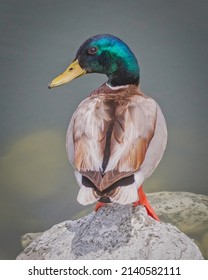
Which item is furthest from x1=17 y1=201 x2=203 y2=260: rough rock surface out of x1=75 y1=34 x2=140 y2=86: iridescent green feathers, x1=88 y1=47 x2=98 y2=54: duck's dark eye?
x1=88 y1=47 x2=98 y2=54: duck's dark eye

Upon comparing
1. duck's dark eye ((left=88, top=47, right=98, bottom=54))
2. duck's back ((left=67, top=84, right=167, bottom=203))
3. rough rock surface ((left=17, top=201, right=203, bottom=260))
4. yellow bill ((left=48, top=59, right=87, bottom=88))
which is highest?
duck's dark eye ((left=88, top=47, right=98, bottom=54))

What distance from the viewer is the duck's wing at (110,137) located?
2498 mm

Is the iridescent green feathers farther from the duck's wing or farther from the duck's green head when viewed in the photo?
the duck's wing

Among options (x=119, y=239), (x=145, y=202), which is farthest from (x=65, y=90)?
(x=119, y=239)

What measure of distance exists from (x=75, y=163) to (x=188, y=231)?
0.82 m

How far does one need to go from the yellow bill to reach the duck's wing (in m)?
0.16

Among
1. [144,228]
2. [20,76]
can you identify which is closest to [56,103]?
[20,76]

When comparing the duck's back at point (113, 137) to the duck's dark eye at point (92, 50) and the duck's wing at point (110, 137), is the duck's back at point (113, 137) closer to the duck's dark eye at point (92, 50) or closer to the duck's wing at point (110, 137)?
the duck's wing at point (110, 137)

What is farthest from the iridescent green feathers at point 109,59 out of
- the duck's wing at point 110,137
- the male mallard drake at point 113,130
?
the duck's wing at point 110,137

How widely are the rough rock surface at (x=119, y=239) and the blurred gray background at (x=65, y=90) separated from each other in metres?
0.37

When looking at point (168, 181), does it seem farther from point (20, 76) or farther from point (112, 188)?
point (20, 76)

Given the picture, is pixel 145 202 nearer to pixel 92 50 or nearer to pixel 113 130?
pixel 113 130

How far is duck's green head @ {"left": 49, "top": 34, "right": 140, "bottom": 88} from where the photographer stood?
2861 millimetres

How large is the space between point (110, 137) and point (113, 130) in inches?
1.8
